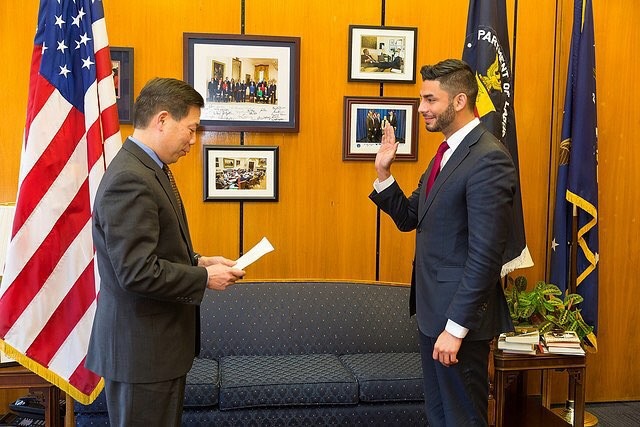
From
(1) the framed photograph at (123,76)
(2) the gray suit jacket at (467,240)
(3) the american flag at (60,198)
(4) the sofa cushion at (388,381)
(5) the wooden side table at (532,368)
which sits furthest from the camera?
(1) the framed photograph at (123,76)

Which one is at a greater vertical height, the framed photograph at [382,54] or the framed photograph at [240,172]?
the framed photograph at [382,54]

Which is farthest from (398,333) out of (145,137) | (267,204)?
(145,137)

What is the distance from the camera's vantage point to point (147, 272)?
6.74 feet

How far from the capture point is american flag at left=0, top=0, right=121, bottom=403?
309 cm

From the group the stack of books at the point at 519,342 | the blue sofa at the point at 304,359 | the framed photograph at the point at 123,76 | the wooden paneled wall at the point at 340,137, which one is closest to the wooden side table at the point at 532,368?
the stack of books at the point at 519,342

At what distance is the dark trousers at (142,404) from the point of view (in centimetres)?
219

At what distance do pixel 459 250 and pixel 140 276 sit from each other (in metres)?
1.20

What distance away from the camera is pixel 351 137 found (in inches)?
170

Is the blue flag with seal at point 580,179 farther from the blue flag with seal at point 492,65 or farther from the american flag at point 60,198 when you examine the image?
the american flag at point 60,198

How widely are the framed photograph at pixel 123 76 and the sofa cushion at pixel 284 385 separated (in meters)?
1.68

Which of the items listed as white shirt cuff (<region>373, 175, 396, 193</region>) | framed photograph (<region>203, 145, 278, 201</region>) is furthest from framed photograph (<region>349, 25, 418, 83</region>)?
white shirt cuff (<region>373, 175, 396, 193</region>)

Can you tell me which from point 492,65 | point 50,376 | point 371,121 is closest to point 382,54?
point 371,121

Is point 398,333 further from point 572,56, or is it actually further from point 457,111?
point 572,56

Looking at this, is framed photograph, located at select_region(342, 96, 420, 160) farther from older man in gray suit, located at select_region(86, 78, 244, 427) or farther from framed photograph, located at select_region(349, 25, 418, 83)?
older man in gray suit, located at select_region(86, 78, 244, 427)
